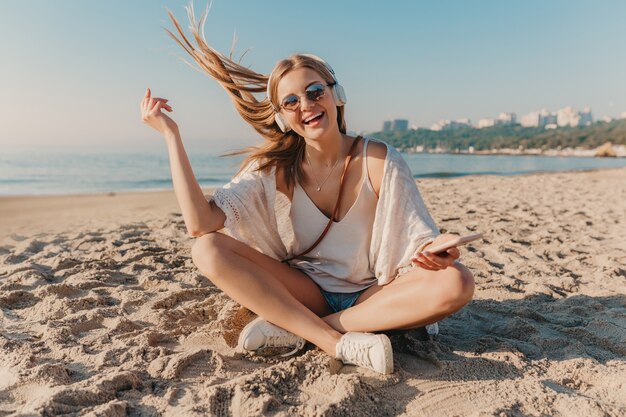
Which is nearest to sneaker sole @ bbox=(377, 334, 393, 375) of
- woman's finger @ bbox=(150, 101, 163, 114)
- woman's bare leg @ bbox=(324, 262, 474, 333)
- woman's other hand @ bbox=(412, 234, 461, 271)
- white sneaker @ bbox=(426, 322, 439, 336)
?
woman's bare leg @ bbox=(324, 262, 474, 333)

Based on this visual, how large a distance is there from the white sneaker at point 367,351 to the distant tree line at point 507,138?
39.5 m

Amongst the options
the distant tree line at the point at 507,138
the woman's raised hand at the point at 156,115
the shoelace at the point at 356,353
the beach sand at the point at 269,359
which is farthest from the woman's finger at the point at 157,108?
the distant tree line at the point at 507,138

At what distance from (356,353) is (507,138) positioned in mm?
63949

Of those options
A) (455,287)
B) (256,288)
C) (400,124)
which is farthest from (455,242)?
(400,124)

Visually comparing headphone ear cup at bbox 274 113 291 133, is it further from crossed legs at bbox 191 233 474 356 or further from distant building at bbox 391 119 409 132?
distant building at bbox 391 119 409 132

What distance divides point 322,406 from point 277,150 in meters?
1.38

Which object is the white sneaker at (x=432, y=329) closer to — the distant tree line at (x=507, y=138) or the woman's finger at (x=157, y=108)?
the woman's finger at (x=157, y=108)

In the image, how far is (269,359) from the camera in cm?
225

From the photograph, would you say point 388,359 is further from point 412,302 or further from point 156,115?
point 156,115

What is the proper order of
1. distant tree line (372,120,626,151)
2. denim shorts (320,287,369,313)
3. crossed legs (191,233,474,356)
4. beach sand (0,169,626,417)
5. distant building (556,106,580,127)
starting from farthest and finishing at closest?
distant building (556,106,580,127)
distant tree line (372,120,626,151)
denim shorts (320,287,369,313)
crossed legs (191,233,474,356)
beach sand (0,169,626,417)

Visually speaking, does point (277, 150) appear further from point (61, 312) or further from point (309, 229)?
point (61, 312)

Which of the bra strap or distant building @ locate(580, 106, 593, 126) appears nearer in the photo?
the bra strap

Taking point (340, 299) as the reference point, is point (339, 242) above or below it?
above

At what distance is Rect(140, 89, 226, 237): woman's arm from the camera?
2309mm
